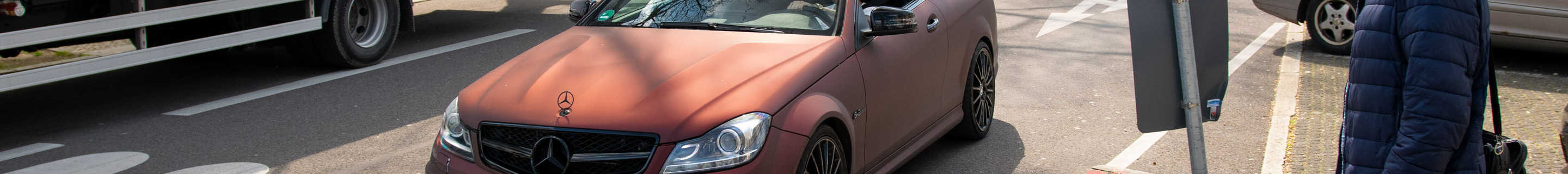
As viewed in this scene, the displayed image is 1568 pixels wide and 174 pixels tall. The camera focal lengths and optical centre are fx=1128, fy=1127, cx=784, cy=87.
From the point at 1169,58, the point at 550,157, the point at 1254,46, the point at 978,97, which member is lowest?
the point at 1254,46

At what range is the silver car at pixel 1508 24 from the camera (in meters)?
7.26

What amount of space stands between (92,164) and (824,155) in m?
3.67

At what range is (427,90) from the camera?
718 cm

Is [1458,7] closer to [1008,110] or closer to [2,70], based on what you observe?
[1008,110]

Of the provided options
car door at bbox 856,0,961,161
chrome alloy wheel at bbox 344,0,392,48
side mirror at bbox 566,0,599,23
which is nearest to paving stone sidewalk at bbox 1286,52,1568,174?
car door at bbox 856,0,961,161

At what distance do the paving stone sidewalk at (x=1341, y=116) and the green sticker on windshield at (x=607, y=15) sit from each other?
308cm

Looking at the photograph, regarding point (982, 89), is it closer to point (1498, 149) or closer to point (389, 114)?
point (1498, 149)

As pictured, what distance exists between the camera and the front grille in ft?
11.4

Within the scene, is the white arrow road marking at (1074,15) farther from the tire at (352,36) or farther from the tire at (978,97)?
the tire at (352,36)

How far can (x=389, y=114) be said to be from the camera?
641 cm

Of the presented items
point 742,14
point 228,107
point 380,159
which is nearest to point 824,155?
point 742,14

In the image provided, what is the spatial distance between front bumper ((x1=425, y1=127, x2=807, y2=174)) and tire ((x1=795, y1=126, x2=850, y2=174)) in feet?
0.16

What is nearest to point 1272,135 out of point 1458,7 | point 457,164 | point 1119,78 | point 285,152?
point 1119,78

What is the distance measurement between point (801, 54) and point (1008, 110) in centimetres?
275
